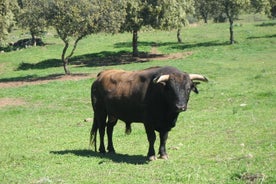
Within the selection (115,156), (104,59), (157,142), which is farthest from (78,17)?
(115,156)

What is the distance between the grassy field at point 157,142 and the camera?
10.6 metres

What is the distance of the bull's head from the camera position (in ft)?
36.6

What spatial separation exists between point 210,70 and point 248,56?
9290 mm

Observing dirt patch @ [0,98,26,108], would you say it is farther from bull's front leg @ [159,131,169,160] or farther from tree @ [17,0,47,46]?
bull's front leg @ [159,131,169,160]

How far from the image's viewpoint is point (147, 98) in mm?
12359

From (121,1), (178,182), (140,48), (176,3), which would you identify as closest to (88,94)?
(121,1)

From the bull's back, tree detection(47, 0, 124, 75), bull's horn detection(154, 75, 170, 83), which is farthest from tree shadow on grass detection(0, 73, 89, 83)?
bull's horn detection(154, 75, 170, 83)

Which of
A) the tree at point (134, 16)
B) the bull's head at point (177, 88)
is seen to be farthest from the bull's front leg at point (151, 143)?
the tree at point (134, 16)

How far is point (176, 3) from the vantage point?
49.5 metres

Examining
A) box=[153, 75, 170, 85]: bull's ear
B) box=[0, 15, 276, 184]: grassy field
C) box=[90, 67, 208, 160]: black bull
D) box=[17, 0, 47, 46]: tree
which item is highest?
box=[17, 0, 47, 46]: tree

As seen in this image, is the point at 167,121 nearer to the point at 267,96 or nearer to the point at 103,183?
the point at 103,183

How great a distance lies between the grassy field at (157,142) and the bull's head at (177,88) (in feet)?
5.13

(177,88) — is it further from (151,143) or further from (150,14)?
(150,14)

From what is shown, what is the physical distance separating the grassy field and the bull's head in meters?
1.56
